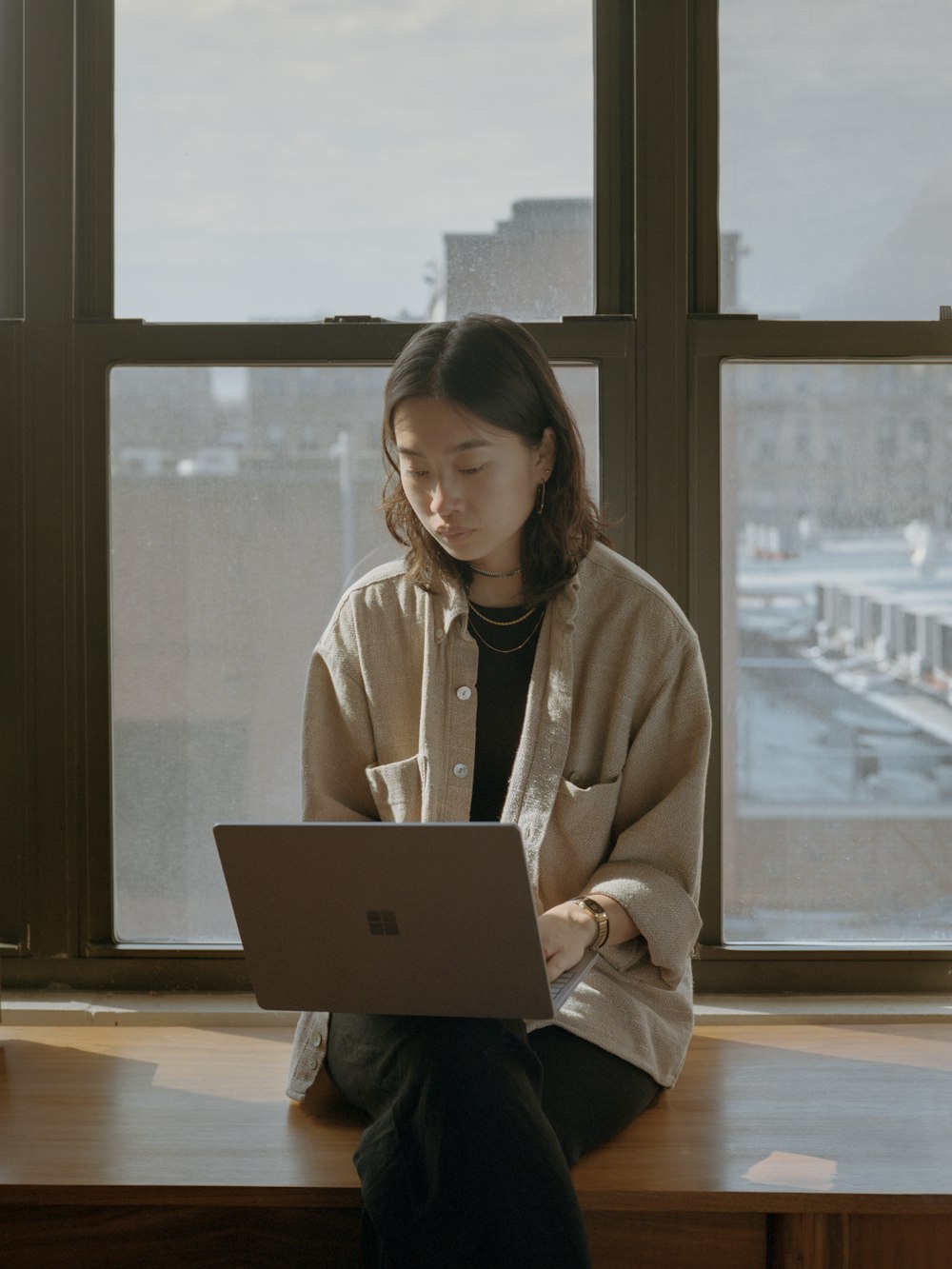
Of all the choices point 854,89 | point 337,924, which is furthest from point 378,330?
point 337,924

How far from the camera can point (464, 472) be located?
1.60 meters

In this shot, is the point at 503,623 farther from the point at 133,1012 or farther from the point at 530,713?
the point at 133,1012

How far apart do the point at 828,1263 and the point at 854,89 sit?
1.62 m

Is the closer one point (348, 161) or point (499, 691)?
point (499, 691)

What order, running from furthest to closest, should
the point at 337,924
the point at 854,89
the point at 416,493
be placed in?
the point at 854,89 → the point at 416,493 → the point at 337,924

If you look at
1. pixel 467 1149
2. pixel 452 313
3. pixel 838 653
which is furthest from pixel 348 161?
pixel 467 1149

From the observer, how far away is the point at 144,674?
2039mm

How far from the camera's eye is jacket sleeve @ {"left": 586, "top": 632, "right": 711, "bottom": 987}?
1.57m

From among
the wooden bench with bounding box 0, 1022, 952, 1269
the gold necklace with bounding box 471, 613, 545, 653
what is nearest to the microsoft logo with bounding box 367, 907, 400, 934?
the wooden bench with bounding box 0, 1022, 952, 1269

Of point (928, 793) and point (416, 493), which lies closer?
point (416, 493)

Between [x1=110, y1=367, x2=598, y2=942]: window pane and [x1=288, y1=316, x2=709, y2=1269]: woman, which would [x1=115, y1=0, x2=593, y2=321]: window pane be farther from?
[x1=288, y1=316, x2=709, y2=1269]: woman

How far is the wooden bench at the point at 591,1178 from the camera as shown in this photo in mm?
1382

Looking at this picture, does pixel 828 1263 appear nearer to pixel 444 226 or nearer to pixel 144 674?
pixel 144 674

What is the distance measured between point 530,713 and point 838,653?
1.97ft
